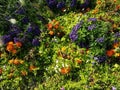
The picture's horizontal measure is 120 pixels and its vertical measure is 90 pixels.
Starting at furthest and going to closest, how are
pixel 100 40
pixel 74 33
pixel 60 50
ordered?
pixel 60 50 → pixel 74 33 → pixel 100 40

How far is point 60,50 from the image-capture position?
29.1 feet

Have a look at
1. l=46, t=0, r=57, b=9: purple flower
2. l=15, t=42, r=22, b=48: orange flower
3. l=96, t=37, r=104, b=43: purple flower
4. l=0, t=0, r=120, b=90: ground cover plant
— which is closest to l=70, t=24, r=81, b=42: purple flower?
l=0, t=0, r=120, b=90: ground cover plant

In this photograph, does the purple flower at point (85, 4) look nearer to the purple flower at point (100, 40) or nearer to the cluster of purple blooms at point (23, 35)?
the cluster of purple blooms at point (23, 35)

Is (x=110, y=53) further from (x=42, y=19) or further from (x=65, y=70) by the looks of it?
(x=42, y=19)

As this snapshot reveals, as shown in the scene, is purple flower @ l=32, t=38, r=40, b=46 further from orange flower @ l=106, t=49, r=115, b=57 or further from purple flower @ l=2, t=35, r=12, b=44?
orange flower @ l=106, t=49, r=115, b=57

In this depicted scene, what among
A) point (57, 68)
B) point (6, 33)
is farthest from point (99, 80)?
point (6, 33)

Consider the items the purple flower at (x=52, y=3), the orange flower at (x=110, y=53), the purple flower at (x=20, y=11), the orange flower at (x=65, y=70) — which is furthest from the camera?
the purple flower at (x=52, y=3)

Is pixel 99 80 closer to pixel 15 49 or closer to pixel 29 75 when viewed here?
pixel 29 75

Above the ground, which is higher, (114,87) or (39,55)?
(39,55)

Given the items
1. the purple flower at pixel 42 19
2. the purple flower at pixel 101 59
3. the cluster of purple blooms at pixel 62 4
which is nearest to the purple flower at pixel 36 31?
the purple flower at pixel 42 19

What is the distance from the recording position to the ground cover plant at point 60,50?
821 cm

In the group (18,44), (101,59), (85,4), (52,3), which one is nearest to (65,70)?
(101,59)

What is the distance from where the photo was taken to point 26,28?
30.8 ft

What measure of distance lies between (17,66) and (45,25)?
1.62 meters
